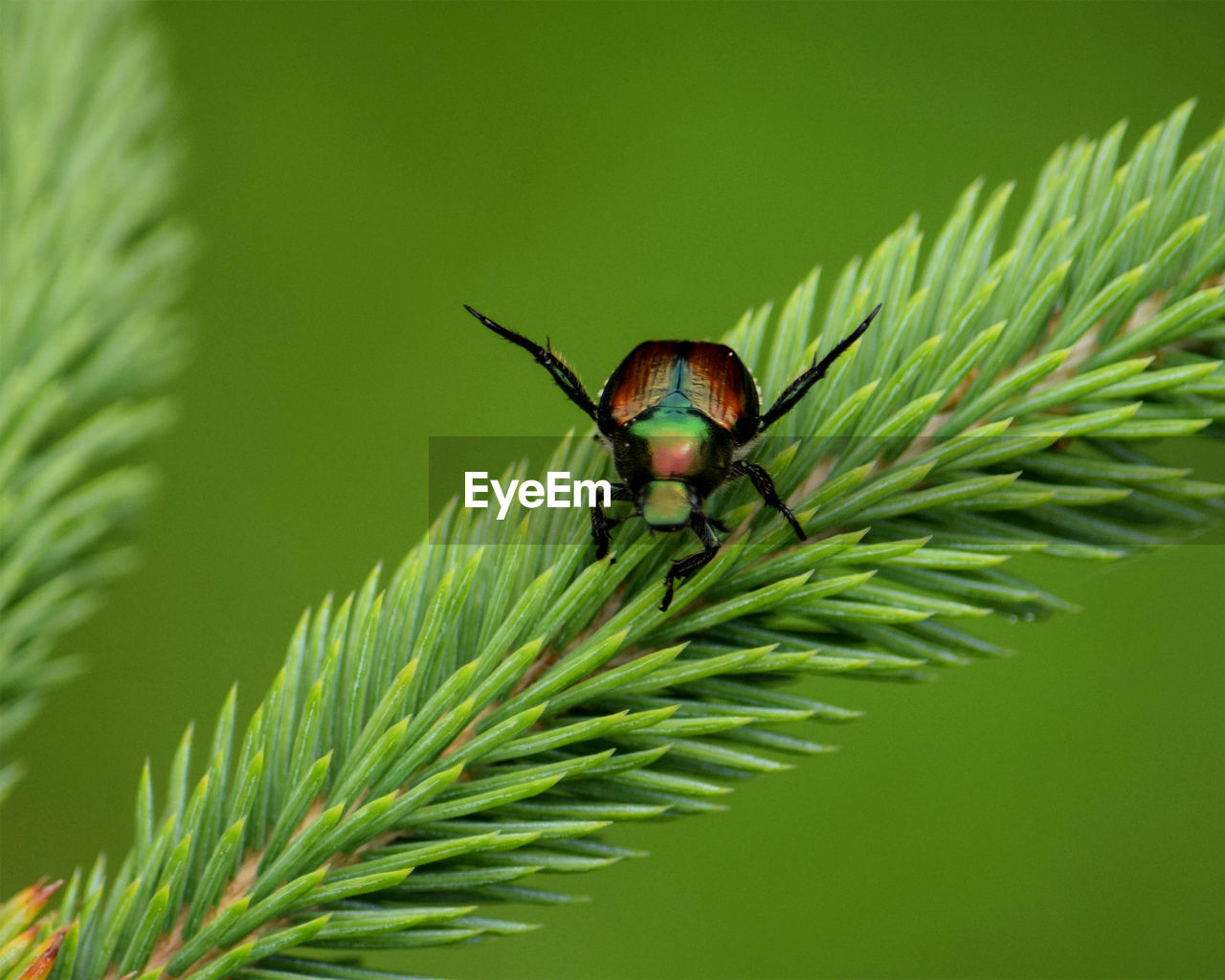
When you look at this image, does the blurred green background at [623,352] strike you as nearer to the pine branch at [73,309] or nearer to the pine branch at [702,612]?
the pine branch at [73,309]

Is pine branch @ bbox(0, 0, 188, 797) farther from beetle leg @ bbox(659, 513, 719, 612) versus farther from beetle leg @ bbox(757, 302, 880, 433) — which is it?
beetle leg @ bbox(757, 302, 880, 433)

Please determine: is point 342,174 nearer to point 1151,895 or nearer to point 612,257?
point 612,257

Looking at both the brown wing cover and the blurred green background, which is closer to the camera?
the brown wing cover

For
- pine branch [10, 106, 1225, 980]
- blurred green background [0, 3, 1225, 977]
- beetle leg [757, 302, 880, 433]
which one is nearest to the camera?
pine branch [10, 106, 1225, 980]

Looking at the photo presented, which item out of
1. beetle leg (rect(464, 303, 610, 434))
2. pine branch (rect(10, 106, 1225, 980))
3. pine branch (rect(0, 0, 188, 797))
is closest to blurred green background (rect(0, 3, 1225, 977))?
pine branch (rect(0, 0, 188, 797))

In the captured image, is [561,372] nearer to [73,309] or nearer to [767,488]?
[767,488]

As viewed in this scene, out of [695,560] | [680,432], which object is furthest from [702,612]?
[680,432]

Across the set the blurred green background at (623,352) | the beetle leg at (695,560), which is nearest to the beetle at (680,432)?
the beetle leg at (695,560)

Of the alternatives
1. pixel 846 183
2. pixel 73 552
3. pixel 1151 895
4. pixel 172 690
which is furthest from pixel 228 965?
pixel 846 183
